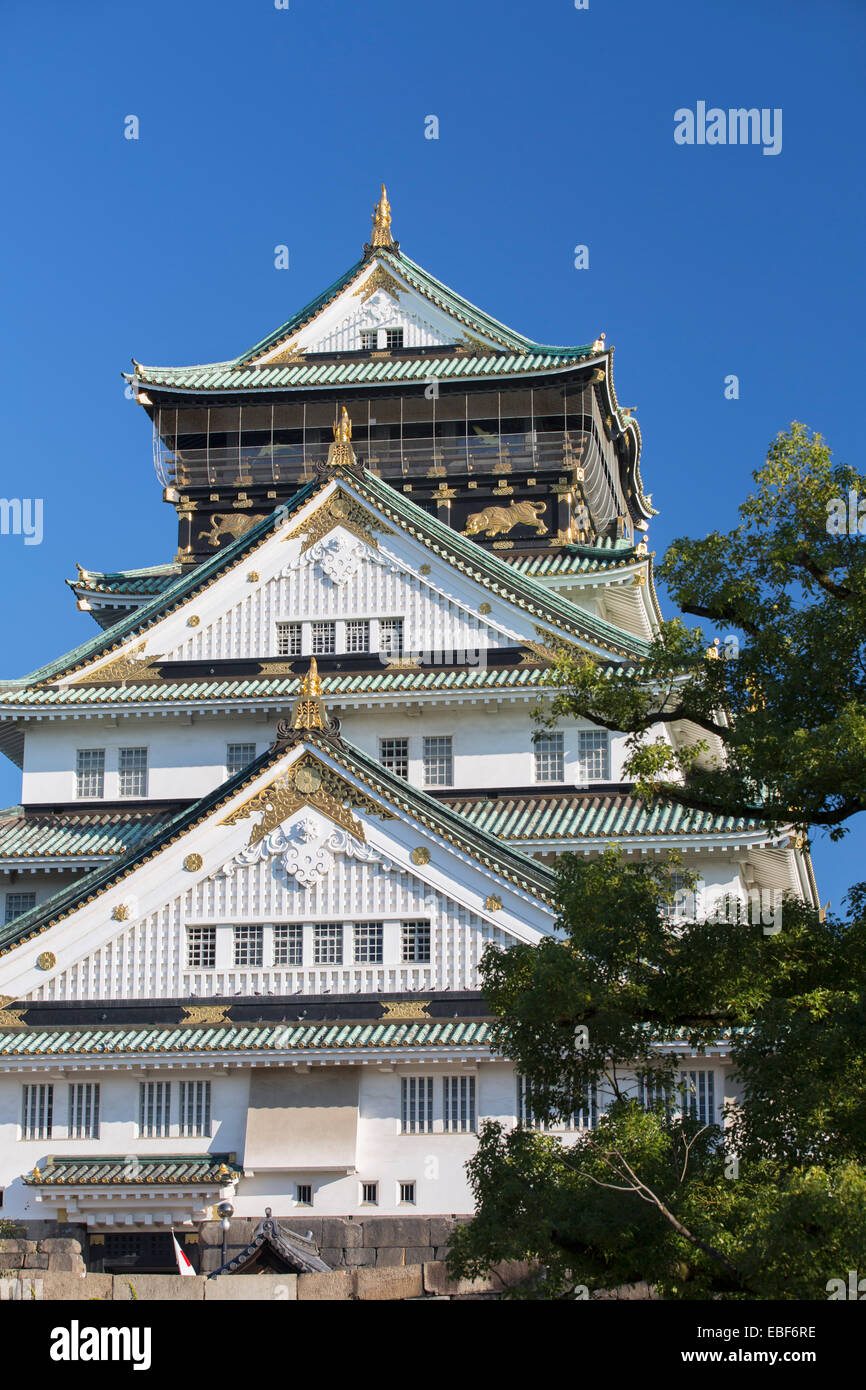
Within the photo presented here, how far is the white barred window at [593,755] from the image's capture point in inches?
1729

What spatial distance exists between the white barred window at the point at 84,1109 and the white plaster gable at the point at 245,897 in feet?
6.43

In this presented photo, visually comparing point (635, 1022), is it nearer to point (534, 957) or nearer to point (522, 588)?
point (534, 957)

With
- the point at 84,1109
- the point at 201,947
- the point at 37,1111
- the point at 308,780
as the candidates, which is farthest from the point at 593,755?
the point at 37,1111

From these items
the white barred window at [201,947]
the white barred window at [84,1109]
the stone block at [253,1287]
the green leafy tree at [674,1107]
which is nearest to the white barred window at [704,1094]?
the white barred window at [201,947]

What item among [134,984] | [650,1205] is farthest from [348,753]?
[650,1205]

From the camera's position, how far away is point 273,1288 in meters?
29.2

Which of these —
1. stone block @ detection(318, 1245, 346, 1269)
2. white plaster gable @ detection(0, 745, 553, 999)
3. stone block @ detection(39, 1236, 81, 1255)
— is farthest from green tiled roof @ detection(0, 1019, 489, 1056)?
stone block @ detection(318, 1245, 346, 1269)

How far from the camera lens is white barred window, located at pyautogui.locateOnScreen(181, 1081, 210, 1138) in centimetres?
3812

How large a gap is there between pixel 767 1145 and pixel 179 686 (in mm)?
26346

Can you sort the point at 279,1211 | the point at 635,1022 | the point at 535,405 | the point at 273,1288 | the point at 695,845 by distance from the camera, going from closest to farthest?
the point at 635,1022 → the point at 273,1288 → the point at 279,1211 → the point at 695,845 → the point at 535,405

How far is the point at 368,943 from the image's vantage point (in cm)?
3869

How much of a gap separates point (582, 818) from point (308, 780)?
7034 millimetres

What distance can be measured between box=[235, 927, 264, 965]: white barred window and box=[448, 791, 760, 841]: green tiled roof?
224 inches

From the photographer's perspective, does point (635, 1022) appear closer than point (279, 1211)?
Yes
